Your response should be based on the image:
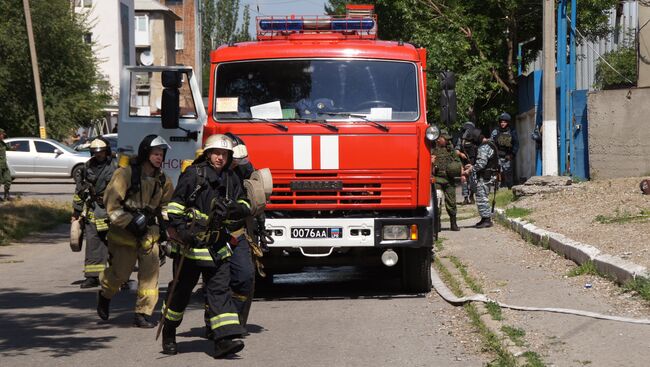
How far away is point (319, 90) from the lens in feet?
39.7

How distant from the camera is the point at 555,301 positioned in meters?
10.6

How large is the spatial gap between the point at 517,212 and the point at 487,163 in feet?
4.93

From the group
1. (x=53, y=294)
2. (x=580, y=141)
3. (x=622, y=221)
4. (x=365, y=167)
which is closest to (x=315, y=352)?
(x=365, y=167)

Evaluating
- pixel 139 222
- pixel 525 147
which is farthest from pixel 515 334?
pixel 525 147

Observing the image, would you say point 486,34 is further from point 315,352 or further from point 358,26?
point 315,352

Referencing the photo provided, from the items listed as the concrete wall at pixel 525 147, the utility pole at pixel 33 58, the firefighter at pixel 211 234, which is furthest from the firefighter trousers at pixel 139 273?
the utility pole at pixel 33 58

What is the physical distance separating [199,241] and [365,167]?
132 inches

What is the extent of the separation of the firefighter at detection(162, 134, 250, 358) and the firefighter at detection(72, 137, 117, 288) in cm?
400

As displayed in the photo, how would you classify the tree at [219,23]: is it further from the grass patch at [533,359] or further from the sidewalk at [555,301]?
the grass patch at [533,359]

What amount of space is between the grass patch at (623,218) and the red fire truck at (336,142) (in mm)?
4360

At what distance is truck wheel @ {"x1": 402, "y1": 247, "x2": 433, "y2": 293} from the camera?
1212cm

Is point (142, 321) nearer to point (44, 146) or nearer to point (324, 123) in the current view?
point (324, 123)

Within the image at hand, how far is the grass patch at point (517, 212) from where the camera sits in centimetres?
1944

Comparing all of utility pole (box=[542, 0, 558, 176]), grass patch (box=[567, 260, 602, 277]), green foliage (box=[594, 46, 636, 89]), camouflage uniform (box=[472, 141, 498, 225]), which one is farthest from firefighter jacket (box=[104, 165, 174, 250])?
green foliage (box=[594, 46, 636, 89])
